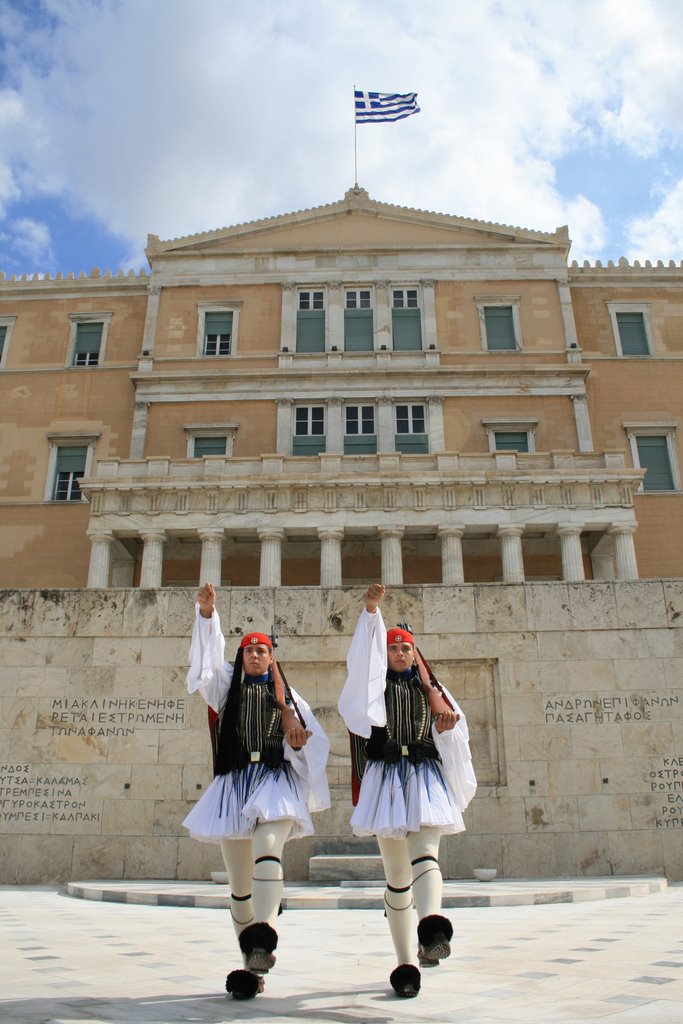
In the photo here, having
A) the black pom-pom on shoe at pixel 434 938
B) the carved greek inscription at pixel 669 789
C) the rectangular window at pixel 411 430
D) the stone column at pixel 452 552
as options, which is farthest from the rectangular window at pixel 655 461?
the black pom-pom on shoe at pixel 434 938

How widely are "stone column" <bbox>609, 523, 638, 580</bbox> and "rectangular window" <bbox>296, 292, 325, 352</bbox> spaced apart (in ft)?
45.3

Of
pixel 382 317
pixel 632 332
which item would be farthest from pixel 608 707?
pixel 632 332

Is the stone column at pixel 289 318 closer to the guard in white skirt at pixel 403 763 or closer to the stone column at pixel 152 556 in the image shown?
the stone column at pixel 152 556

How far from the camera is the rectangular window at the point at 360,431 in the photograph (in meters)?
32.2

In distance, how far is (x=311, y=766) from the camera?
5812 mm

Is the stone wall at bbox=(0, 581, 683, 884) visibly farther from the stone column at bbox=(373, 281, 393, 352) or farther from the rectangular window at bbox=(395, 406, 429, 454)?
the stone column at bbox=(373, 281, 393, 352)

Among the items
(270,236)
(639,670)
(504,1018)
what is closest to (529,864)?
(639,670)

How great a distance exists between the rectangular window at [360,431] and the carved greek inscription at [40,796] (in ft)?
70.2

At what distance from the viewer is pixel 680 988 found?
182 inches

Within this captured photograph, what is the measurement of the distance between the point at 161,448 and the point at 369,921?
26152mm

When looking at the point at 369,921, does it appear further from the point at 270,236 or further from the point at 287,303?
the point at 270,236

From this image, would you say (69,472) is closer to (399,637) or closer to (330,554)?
(330,554)

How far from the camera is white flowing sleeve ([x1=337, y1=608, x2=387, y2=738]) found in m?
5.55

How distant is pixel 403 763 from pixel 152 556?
2201 cm
